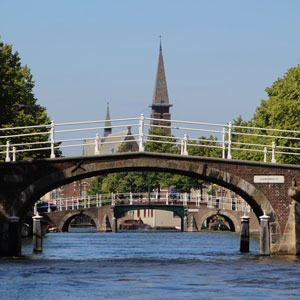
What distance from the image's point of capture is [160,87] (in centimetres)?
16900

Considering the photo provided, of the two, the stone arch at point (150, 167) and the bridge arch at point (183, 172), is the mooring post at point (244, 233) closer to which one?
the bridge arch at point (183, 172)

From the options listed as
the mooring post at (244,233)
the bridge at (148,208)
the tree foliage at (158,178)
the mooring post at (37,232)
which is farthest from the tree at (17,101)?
the bridge at (148,208)

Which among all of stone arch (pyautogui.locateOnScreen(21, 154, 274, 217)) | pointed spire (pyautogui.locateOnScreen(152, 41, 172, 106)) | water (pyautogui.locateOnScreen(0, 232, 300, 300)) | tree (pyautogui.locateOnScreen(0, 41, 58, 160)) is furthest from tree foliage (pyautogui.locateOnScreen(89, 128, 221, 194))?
water (pyautogui.locateOnScreen(0, 232, 300, 300))

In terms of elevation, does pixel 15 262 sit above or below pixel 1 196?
below

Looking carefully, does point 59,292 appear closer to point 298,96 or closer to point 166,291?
point 166,291

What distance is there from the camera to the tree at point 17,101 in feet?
151

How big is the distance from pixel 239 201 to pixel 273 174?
1997 inches

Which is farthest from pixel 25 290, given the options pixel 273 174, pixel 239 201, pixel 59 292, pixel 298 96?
pixel 239 201

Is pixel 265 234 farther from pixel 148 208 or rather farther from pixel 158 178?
pixel 158 178

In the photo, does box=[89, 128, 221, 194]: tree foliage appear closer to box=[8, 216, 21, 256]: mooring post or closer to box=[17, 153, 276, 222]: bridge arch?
box=[17, 153, 276, 222]: bridge arch

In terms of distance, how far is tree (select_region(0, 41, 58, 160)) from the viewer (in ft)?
151

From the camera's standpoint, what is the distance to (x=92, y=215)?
8725cm

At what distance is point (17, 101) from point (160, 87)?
121m

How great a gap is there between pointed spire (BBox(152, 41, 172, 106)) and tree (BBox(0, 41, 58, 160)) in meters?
104
